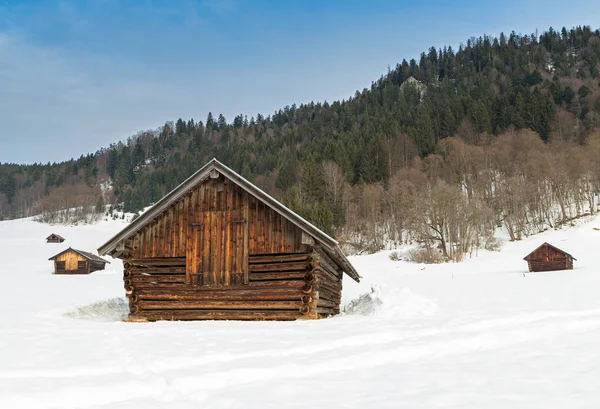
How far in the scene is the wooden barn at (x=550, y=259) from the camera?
41.0 m

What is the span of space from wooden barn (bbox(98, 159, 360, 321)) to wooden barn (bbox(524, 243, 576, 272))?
3214cm

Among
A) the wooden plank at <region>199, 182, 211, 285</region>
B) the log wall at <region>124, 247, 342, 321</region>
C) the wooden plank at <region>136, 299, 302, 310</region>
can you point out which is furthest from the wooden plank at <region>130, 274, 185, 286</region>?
the wooden plank at <region>199, 182, 211, 285</region>

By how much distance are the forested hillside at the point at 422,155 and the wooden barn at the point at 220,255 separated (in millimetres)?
43283

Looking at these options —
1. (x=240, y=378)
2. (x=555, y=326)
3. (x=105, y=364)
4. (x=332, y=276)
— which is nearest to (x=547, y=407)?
(x=240, y=378)

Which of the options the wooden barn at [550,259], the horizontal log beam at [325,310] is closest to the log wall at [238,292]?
the horizontal log beam at [325,310]

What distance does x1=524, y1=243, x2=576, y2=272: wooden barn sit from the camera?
41.0m

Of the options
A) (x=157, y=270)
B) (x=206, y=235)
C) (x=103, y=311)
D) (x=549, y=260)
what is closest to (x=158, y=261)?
(x=157, y=270)

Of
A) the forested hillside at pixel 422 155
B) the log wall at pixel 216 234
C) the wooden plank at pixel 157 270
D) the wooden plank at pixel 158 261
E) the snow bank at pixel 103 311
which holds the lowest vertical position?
the snow bank at pixel 103 311

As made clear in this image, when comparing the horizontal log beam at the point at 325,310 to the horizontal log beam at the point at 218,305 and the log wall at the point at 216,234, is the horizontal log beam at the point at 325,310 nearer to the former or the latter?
the horizontal log beam at the point at 218,305

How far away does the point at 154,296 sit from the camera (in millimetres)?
16812

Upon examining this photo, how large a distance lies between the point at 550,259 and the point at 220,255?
3603cm

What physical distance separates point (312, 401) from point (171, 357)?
11.3ft

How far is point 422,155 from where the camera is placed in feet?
310

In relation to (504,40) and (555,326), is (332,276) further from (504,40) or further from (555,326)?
(504,40)
